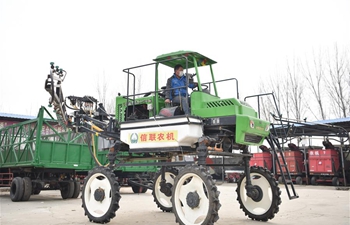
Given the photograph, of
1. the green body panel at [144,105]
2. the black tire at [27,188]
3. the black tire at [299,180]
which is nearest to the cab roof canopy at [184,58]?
the green body panel at [144,105]

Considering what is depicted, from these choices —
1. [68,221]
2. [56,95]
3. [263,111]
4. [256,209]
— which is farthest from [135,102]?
[263,111]

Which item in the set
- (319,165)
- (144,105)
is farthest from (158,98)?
(319,165)

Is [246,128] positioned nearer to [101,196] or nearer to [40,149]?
[101,196]

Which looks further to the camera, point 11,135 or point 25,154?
point 11,135

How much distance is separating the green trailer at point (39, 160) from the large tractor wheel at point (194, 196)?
22.5 feet

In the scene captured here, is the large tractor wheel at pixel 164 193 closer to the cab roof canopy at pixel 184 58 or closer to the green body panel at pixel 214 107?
the green body panel at pixel 214 107

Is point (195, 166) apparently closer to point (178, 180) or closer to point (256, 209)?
point (178, 180)

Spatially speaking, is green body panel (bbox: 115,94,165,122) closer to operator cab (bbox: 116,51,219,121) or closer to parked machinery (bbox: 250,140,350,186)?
operator cab (bbox: 116,51,219,121)

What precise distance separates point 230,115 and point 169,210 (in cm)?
373

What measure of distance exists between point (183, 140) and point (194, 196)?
108cm

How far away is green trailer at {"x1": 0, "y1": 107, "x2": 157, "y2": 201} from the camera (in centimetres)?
1242

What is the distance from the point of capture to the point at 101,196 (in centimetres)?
748

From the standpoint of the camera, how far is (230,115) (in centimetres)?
675

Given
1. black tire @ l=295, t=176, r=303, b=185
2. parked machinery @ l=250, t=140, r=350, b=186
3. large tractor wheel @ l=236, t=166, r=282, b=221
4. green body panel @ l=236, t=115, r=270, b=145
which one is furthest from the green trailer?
black tire @ l=295, t=176, r=303, b=185
